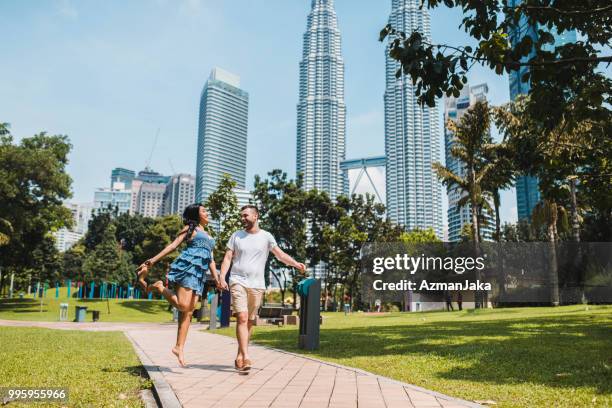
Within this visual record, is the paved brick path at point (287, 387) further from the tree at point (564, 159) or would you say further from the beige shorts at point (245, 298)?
the tree at point (564, 159)

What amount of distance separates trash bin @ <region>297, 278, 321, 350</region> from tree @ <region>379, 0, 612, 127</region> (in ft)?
13.8

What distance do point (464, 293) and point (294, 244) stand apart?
52.0 feet

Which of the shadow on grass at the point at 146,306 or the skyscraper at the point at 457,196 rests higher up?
the skyscraper at the point at 457,196

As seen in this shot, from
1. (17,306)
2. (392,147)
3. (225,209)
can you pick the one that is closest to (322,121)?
(392,147)

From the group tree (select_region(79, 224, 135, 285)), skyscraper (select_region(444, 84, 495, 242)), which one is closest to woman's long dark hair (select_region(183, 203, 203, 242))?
skyscraper (select_region(444, 84, 495, 242))

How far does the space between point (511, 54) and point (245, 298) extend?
5353 mm

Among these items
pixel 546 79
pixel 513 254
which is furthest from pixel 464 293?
pixel 546 79

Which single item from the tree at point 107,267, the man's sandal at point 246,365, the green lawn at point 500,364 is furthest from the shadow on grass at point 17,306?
the man's sandal at point 246,365

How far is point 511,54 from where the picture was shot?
743 cm

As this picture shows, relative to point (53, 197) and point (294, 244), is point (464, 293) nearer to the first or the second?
point (294, 244)

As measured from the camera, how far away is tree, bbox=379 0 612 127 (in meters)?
6.82

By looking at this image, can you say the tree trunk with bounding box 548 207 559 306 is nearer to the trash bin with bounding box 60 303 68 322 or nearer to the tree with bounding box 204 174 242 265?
the tree with bounding box 204 174 242 265

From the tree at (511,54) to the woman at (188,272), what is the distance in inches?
139

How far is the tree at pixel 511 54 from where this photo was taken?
22.4 ft
